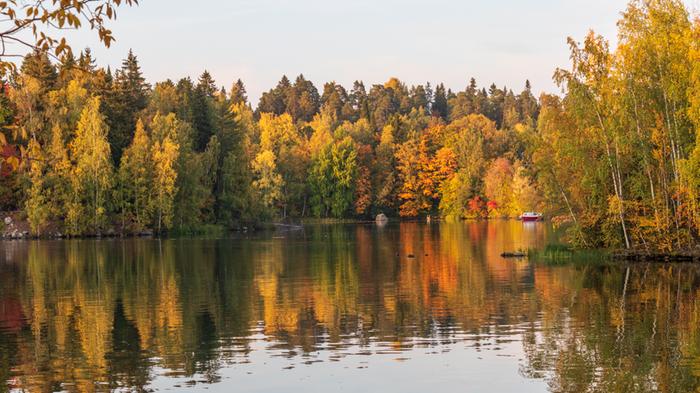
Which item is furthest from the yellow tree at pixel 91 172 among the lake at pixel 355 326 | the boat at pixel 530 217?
the boat at pixel 530 217

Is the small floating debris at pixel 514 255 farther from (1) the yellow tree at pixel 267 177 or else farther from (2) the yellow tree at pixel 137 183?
(1) the yellow tree at pixel 267 177

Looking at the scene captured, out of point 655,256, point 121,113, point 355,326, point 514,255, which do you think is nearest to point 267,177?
point 121,113

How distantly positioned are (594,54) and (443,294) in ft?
71.8

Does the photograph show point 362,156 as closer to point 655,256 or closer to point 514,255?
point 514,255

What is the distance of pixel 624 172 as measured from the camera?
52.1 metres

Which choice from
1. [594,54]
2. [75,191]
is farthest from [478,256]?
[75,191]

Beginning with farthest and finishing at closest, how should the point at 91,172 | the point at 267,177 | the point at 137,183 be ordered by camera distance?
the point at 267,177, the point at 137,183, the point at 91,172

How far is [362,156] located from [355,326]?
426 ft

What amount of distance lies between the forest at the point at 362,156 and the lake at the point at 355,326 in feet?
17.8

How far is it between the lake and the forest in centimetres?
541

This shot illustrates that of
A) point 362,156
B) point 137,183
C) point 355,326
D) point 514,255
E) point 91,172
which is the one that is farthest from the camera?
point 362,156

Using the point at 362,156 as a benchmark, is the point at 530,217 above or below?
below

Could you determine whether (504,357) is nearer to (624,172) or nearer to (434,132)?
(624,172)

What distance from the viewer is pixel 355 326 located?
27625 mm
